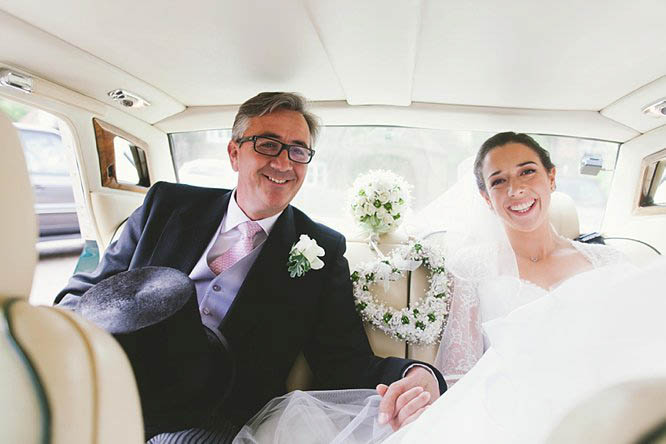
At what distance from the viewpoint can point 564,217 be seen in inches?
100


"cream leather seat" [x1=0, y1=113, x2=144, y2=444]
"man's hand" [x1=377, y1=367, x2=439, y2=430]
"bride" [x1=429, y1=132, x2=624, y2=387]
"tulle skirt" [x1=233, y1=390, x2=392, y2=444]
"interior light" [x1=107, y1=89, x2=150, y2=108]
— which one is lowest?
"tulle skirt" [x1=233, y1=390, x2=392, y2=444]

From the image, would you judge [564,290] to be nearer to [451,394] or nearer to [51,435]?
[451,394]

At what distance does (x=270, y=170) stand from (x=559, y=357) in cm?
152

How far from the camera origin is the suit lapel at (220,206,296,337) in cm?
154

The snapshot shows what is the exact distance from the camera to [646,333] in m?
0.45

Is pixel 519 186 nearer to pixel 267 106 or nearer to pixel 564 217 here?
pixel 564 217

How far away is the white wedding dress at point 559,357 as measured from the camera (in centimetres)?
43

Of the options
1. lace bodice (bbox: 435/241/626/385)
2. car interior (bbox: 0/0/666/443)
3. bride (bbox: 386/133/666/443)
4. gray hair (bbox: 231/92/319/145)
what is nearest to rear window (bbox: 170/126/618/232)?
car interior (bbox: 0/0/666/443)

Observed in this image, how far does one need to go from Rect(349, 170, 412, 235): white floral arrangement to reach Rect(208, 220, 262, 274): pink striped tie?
751 mm

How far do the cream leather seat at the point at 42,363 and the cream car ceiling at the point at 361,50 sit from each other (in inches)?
51.7

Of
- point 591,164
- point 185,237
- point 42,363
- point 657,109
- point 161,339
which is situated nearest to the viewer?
point 42,363

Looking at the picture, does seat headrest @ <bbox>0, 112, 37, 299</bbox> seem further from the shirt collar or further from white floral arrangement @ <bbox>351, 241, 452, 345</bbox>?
white floral arrangement @ <bbox>351, 241, 452, 345</bbox>

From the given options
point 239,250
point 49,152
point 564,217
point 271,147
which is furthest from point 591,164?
point 49,152

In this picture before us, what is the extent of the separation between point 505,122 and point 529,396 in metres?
2.41
